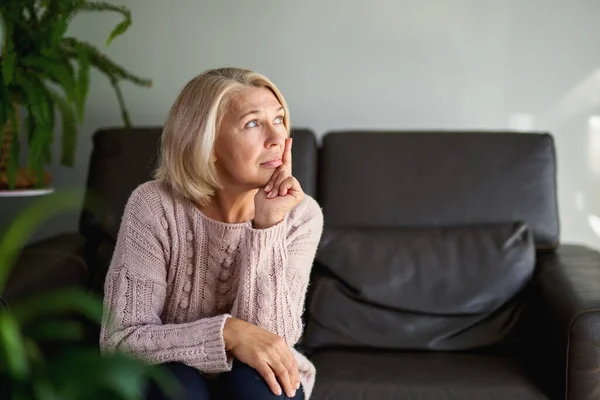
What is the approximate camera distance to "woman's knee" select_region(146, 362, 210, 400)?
125 centimetres

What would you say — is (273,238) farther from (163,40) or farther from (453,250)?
(163,40)

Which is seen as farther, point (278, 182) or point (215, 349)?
point (278, 182)

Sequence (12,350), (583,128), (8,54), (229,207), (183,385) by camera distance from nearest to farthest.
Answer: (12,350) < (183,385) < (229,207) < (8,54) < (583,128)

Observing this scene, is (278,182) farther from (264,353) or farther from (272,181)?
(264,353)

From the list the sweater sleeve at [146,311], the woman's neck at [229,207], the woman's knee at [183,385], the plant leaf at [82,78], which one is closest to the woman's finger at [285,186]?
the woman's neck at [229,207]

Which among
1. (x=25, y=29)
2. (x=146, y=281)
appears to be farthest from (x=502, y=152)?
(x=25, y=29)

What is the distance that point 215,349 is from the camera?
53.4 inches

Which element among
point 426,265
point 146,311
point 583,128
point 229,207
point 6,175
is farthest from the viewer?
point 583,128

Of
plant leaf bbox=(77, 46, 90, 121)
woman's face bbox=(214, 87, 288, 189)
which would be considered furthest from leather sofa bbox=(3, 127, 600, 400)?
woman's face bbox=(214, 87, 288, 189)

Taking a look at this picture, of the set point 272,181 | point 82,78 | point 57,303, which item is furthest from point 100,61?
point 57,303

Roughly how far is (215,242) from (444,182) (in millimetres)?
755

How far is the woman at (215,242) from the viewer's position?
4.56ft

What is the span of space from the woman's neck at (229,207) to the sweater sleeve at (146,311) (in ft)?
0.39

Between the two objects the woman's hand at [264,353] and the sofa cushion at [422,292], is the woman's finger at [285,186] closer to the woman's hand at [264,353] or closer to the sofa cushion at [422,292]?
the woman's hand at [264,353]
